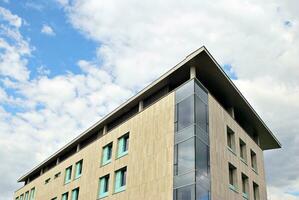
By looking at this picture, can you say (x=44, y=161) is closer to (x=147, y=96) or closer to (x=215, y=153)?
(x=147, y=96)

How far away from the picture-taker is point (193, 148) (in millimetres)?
24219

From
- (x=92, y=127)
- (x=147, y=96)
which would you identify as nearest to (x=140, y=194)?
(x=147, y=96)

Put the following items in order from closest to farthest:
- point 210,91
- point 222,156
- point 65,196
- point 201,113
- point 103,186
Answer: point 201,113 < point 222,156 < point 210,91 < point 103,186 < point 65,196

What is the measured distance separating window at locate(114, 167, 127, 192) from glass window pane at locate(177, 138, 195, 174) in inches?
257

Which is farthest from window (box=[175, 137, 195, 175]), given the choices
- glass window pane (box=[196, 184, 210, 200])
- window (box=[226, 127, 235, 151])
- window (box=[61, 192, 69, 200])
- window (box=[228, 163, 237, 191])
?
window (box=[61, 192, 69, 200])

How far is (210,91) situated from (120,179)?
9816 millimetres

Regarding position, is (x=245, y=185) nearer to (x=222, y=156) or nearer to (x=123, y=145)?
(x=222, y=156)

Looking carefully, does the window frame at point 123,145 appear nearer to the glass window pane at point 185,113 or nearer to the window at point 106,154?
the window at point 106,154

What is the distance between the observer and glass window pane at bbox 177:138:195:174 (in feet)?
78.3

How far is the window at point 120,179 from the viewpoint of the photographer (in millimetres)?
29497

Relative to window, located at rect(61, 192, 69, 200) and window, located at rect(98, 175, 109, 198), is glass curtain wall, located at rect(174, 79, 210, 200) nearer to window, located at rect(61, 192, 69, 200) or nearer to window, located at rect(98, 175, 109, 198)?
window, located at rect(98, 175, 109, 198)

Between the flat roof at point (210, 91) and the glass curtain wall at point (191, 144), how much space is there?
1802 millimetres

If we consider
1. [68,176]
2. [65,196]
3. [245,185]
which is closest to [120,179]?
[245,185]

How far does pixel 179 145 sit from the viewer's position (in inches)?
989
